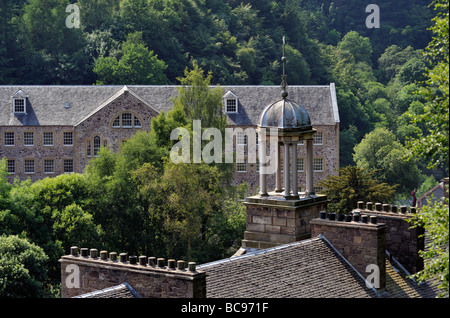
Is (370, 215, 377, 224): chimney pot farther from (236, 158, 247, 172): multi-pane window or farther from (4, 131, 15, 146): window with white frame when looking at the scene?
(4, 131, 15, 146): window with white frame

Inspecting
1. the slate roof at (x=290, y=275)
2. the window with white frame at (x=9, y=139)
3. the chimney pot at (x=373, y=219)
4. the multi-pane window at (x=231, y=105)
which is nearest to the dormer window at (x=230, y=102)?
the multi-pane window at (x=231, y=105)

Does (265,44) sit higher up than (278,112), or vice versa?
(265,44)

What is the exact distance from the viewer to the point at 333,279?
2842cm

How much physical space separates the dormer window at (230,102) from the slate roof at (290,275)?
189 ft

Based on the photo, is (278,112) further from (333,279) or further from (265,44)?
(265,44)

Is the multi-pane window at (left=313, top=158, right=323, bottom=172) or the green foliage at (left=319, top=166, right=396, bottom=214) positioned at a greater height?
the multi-pane window at (left=313, top=158, right=323, bottom=172)

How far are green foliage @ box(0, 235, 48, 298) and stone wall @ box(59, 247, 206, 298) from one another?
19735 millimetres

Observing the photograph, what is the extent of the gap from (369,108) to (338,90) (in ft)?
33.0

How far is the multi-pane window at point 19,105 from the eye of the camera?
86500mm

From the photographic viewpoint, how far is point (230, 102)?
87.8m

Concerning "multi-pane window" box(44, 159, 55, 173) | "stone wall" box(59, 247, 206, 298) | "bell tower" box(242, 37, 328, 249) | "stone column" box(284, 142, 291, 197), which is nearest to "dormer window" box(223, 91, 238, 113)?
"multi-pane window" box(44, 159, 55, 173)

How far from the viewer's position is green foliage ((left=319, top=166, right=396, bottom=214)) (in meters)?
56.9

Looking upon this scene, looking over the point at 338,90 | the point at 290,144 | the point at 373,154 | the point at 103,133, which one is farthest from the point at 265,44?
the point at 290,144

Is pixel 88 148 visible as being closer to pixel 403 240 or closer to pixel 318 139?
pixel 318 139
